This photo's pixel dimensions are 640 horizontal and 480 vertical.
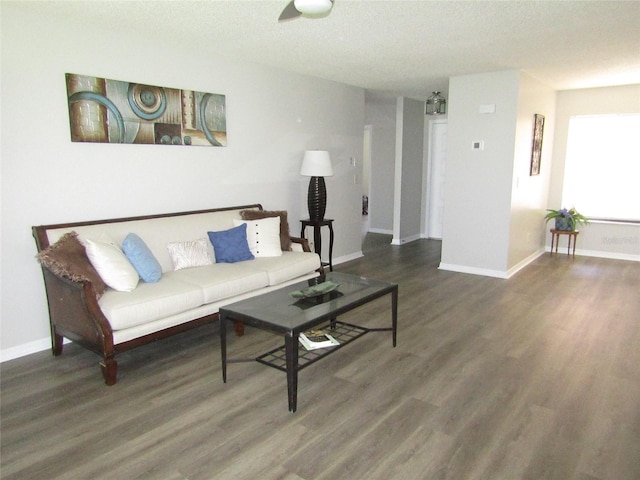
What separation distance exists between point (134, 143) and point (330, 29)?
183 cm

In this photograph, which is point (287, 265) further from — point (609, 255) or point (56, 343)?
point (609, 255)

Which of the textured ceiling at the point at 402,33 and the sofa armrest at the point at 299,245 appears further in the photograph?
the sofa armrest at the point at 299,245

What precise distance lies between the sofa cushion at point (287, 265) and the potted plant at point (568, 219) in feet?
13.9

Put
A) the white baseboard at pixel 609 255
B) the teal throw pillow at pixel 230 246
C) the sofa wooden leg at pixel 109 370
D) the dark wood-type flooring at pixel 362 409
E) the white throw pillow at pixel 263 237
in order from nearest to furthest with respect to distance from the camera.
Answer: the dark wood-type flooring at pixel 362 409, the sofa wooden leg at pixel 109 370, the teal throw pillow at pixel 230 246, the white throw pillow at pixel 263 237, the white baseboard at pixel 609 255

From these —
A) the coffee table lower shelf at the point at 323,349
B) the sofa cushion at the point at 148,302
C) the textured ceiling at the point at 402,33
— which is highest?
the textured ceiling at the point at 402,33

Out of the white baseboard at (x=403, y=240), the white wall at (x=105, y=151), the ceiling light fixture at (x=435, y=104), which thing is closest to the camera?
the white wall at (x=105, y=151)

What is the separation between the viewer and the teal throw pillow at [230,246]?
394 centimetres

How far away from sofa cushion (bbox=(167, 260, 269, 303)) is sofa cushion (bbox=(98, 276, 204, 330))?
79 millimetres

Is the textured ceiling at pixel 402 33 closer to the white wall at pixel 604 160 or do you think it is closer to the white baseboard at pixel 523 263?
the white wall at pixel 604 160

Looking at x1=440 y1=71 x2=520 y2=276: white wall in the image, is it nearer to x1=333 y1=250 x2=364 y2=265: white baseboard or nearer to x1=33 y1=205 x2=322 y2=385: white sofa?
x1=333 y1=250 x2=364 y2=265: white baseboard

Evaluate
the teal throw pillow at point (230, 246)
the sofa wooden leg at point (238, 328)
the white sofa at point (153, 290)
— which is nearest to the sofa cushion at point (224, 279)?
the white sofa at point (153, 290)

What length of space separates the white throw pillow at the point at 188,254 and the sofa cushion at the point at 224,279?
0.28ft

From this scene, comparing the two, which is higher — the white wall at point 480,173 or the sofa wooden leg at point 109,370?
the white wall at point 480,173

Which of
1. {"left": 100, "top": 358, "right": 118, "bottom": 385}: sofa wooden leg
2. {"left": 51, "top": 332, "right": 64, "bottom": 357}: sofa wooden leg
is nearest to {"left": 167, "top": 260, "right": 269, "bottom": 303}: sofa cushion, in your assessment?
{"left": 100, "top": 358, "right": 118, "bottom": 385}: sofa wooden leg
